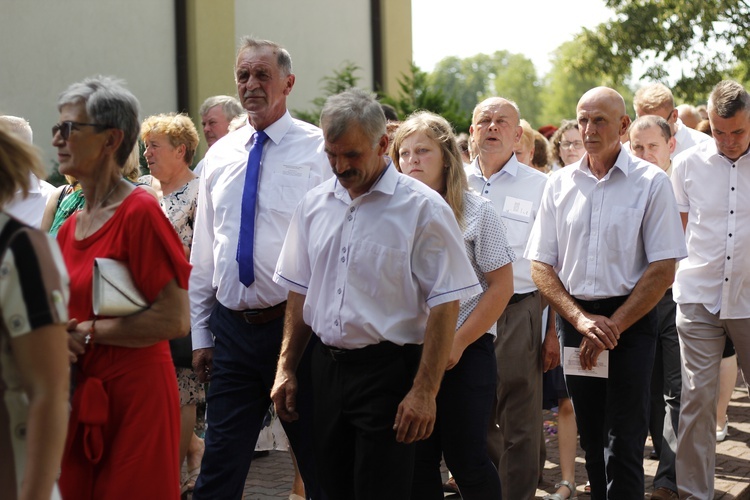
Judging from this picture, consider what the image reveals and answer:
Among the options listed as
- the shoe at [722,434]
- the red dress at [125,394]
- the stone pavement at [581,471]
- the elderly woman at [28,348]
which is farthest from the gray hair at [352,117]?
the shoe at [722,434]

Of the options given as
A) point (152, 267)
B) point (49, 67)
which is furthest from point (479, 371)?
point (49, 67)

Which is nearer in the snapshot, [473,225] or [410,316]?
[410,316]

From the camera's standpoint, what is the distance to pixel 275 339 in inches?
202

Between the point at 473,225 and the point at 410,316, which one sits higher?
the point at 473,225

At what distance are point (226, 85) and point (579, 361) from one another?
11338 millimetres

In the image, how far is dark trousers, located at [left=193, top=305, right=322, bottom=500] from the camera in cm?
505

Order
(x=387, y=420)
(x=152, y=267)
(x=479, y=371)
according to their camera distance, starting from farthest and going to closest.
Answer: (x=479, y=371)
(x=387, y=420)
(x=152, y=267)

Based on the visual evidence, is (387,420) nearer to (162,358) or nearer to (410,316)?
(410,316)

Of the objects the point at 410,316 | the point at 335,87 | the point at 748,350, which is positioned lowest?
the point at 748,350

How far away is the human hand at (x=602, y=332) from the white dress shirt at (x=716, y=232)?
123cm

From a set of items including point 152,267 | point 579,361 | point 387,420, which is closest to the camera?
point 152,267

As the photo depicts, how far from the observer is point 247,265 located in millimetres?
5141

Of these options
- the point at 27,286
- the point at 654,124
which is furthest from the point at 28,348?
the point at 654,124

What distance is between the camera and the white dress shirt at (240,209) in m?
Answer: 5.18
